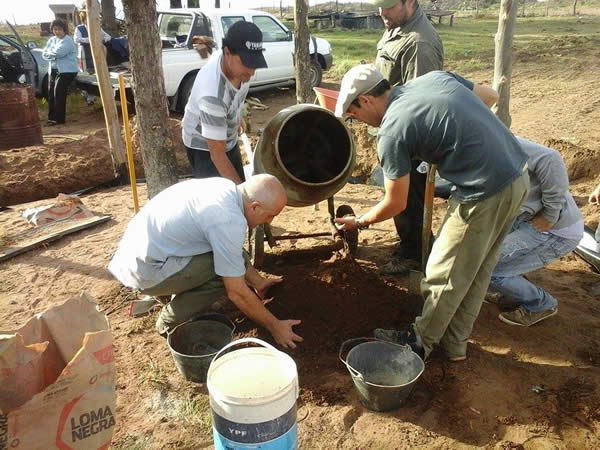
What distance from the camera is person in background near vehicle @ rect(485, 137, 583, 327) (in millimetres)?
3143

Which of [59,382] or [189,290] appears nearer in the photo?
[59,382]

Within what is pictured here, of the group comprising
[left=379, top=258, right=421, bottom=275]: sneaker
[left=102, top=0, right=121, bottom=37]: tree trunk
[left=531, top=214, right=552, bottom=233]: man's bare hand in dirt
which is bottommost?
[left=379, top=258, right=421, bottom=275]: sneaker

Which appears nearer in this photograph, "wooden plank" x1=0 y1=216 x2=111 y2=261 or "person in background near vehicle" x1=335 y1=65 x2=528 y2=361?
"person in background near vehicle" x1=335 y1=65 x2=528 y2=361

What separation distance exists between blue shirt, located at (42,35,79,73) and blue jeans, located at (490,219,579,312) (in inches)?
348

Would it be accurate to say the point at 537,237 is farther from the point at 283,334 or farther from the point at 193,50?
the point at 193,50

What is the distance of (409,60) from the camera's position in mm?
3898

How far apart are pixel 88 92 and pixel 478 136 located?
9.93m

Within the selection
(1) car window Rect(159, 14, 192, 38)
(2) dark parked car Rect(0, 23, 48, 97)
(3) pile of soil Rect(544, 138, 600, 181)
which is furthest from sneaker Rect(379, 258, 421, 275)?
(2) dark parked car Rect(0, 23, 48, 97)

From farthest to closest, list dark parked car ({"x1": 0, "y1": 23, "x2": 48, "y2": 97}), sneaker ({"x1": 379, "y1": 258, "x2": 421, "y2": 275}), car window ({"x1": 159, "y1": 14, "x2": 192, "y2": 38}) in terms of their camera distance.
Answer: dark parked car ({"x1": 0, "y1": 23, "x2": 48, "y2": 97}) → car window ({"x1": 159, "y1": 14, "x2": 192, "y2": 38}) → sneaker ({"x1": 379, "y1": 258, "x2": 421, "y2": 275})

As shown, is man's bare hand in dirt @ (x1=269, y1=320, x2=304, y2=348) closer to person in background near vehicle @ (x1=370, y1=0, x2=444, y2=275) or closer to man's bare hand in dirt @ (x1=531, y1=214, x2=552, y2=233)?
person in background near vehicle @ (x1=370, y1=0, x2=444, y2=275)

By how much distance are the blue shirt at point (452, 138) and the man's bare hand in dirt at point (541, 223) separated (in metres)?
0.73

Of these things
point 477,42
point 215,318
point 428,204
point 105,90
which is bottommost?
point 215,318

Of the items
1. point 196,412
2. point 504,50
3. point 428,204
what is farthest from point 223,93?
point 504,50

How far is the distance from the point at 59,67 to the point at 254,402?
954 cm
